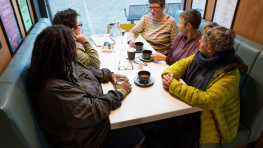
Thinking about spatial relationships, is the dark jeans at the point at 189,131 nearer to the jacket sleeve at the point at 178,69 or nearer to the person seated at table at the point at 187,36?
the jacket sleeve at the point at 178,69

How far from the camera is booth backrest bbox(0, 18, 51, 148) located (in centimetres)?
77

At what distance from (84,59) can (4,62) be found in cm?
61

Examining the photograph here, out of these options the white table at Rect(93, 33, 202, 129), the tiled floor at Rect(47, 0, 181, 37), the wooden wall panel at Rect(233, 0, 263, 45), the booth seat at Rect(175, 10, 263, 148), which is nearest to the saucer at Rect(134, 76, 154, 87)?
the white table at Rect(93, 33, 202, 129)

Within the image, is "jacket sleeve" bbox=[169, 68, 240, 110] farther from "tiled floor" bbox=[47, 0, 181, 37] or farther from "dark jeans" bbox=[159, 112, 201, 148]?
"tiled floor" bbox=[47, 0, 181, 37]

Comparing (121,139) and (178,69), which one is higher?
(178,69)

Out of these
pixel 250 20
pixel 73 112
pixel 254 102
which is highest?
pixel 250 20

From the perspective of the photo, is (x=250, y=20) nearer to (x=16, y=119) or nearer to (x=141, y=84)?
(x=141, y=84)

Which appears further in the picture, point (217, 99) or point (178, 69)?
point (178, 69)

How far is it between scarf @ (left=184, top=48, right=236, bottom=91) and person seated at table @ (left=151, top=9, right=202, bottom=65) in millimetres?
329

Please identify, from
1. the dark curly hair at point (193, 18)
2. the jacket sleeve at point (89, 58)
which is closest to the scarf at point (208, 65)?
the dark curly hair at point (193, 18)

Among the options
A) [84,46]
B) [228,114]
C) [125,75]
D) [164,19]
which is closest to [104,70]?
[125,75]

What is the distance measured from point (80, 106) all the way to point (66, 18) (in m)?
1.00

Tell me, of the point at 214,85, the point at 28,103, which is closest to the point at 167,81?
the point at 214,85

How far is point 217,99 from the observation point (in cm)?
115
